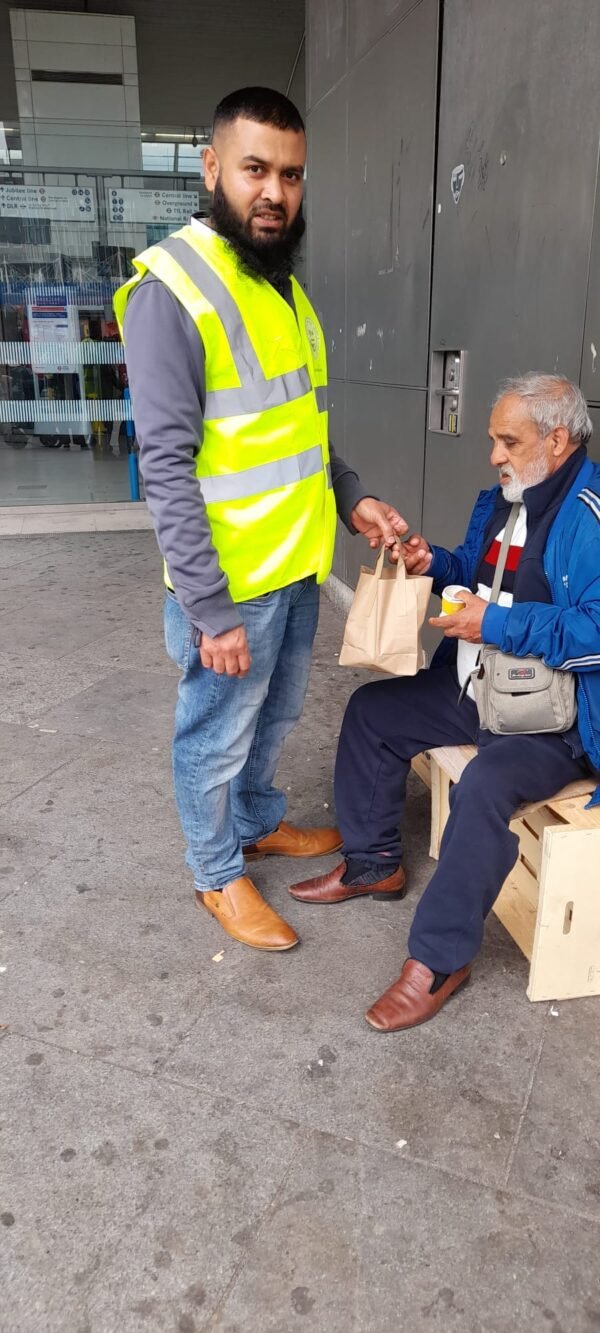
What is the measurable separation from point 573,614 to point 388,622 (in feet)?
1.68

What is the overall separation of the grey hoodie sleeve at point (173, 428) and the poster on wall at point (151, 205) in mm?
7335

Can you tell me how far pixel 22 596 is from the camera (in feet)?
21.0

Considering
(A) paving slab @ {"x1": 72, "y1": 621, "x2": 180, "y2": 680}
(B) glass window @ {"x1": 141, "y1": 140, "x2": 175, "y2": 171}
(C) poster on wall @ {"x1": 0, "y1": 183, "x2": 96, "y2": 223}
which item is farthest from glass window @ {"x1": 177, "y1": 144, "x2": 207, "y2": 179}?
(A) paving slab @ {"x1": 72, "y1": 621, "x2": 180, "y2": 680}

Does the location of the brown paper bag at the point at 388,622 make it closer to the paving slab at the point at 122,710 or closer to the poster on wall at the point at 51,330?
the paving slab at the point at 122,710

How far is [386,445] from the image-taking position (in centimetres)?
482

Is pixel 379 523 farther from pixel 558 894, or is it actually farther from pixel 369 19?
pixel 369 19

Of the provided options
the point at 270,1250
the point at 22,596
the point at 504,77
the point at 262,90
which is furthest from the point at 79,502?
the point at 270,1250

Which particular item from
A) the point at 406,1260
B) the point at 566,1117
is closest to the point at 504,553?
the point at 566,1117

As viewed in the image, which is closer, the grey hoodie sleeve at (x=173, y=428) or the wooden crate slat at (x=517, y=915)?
the grey hoodie sleeve at (x=173, y=428)

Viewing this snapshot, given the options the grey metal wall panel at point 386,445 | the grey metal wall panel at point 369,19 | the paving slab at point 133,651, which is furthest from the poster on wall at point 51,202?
the paving slab at point 133,651

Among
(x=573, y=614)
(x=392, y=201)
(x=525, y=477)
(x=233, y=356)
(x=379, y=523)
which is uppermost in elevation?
(x=392, y=201)

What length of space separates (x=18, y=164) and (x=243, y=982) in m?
8.35

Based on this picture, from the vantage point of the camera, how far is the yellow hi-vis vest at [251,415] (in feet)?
7.27

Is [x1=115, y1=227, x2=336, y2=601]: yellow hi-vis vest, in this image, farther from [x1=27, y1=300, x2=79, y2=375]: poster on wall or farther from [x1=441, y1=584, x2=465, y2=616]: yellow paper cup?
[x1=27, y1=300, x2=79, y2=375]: poster on wall
